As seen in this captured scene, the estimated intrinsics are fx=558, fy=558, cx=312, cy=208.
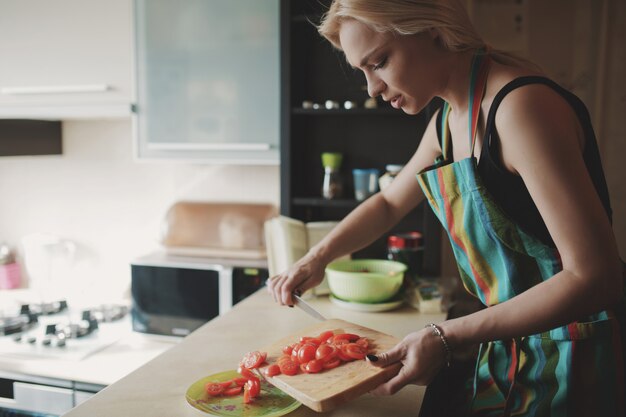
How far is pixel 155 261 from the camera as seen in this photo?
2025 mm

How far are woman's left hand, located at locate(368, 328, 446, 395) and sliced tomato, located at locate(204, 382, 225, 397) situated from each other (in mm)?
264

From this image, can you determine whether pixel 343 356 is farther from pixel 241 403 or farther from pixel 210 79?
pixel 210 79

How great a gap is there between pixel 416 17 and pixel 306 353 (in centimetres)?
59

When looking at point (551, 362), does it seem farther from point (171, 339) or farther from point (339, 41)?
point (171, 339)

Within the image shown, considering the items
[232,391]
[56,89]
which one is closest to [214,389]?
[232,391]

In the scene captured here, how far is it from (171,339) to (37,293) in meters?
0.80

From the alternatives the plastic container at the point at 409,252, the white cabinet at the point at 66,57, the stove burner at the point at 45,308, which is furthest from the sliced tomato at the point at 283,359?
the stove burner at the point at 45,308

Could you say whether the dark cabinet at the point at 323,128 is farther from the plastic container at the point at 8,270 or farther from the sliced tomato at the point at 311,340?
the plastic container at the point at 8,270

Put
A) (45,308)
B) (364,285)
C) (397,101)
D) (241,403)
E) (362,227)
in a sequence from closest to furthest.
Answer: (241,403), (397,101), (362,227), (364,285), (45,308)

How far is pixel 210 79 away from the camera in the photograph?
192 cm

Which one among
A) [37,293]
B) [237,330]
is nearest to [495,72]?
[237,330]

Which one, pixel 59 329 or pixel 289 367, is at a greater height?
pixel 289 367

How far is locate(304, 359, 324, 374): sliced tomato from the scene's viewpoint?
909 millimetres

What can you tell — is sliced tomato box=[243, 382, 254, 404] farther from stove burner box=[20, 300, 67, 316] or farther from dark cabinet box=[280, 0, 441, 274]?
stove burner box=[20, 300, 67, 316]
